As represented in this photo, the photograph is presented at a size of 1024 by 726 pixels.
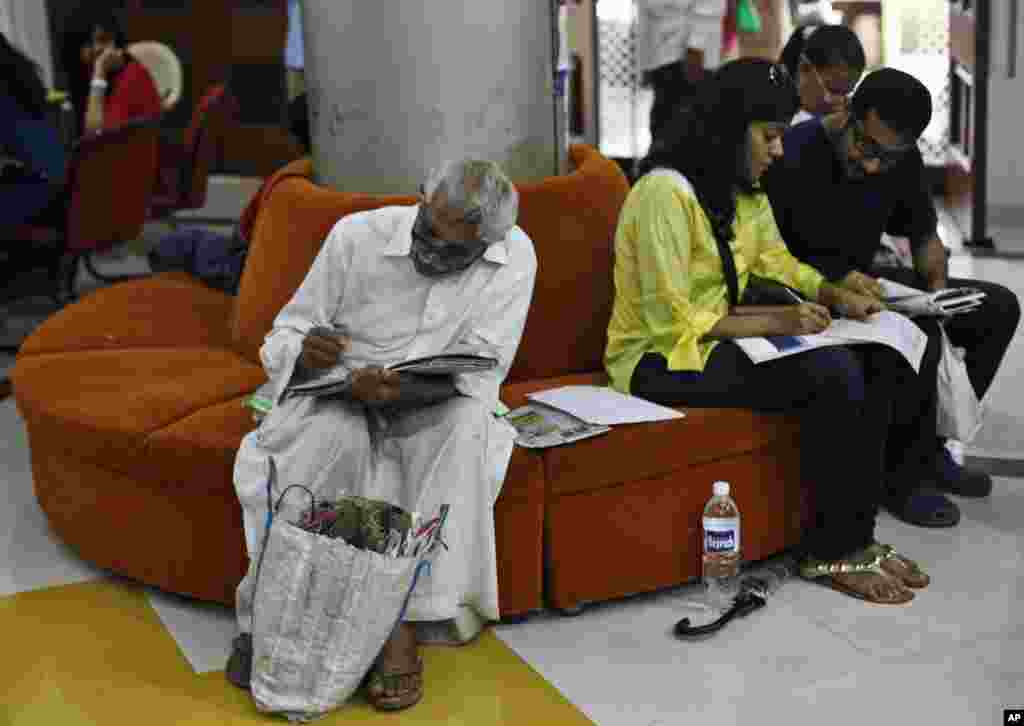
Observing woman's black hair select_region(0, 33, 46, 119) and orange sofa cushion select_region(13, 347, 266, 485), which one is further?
woman's black hair select_region(0, 33, 46, 119)

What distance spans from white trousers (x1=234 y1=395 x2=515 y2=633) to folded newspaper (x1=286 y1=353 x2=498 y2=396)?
0.08 meters

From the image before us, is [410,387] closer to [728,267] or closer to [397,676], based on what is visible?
[397,676]

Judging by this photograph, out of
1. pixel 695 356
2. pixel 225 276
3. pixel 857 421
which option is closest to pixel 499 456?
pixel 695 356

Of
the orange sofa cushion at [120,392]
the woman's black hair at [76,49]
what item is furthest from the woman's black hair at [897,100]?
the woman's black hair at [76,49]

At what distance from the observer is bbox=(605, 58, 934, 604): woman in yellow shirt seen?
12.5 feet

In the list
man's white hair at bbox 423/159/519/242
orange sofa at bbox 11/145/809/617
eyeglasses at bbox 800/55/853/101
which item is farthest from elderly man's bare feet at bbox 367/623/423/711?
eyeglasses at bbox 800/55/853/101

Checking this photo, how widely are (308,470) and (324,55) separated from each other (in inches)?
51.6

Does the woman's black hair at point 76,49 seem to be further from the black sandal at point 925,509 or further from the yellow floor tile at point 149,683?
the black sandal at point 925,509

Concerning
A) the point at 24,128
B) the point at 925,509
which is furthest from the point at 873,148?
the point at 24,128

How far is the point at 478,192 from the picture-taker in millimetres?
3439

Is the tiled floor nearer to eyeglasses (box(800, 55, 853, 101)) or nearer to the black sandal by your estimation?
the black sandal

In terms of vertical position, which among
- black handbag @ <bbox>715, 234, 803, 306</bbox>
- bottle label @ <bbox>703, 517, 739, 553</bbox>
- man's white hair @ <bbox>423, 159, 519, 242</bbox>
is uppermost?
man's white hair @ <bbox>423, 159, 519, 242</bbox>

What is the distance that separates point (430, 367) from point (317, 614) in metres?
0.60

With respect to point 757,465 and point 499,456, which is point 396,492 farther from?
point 757,465
